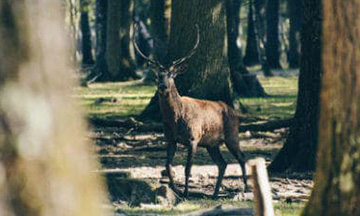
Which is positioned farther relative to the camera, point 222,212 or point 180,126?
point 180,126

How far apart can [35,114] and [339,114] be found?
293cm

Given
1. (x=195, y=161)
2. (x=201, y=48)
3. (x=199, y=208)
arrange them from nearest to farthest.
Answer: (x=199, y=208) < (x=195, y=161) < (x=201, y=48)

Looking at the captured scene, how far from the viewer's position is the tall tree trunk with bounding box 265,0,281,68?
45.6 meters

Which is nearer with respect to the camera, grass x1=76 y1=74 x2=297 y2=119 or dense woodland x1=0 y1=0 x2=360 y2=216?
dense woodland x1=0 y1=0 x2=360 y2=216

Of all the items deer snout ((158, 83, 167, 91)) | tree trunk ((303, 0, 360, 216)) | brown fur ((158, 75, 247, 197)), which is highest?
tree trunk ((303, 0, 360, 216))

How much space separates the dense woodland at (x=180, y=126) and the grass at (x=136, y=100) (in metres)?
0.08

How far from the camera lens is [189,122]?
12578 millimetres

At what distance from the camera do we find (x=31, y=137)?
4059 millimetres

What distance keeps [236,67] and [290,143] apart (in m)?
13.5

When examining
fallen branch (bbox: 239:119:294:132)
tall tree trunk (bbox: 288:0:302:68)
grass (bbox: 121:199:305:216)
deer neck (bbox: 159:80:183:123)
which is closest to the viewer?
grass (bbox: 121:199:305:216)

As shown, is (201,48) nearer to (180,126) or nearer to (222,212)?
(180,126)

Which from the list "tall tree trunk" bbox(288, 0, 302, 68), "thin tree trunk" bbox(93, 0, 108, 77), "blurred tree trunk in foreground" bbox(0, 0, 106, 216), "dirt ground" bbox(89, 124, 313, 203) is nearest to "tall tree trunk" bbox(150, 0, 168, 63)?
"dirt ground" bbox(89, 124, 313, 203)

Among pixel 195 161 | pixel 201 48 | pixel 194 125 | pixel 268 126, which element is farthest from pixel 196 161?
pixel 201 48

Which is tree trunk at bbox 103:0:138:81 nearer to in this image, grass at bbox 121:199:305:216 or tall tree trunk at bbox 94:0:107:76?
tall tree trunk at bbox 94:0:107:76
